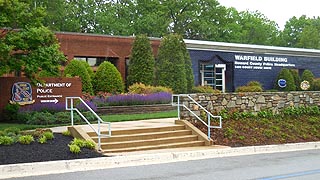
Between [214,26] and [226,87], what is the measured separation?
1091 inches

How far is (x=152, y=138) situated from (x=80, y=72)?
10.6 m

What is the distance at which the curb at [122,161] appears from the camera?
11.2 metres

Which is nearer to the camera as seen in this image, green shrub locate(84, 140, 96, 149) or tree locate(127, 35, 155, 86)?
green shrub locate(84, 140, 96, 149)

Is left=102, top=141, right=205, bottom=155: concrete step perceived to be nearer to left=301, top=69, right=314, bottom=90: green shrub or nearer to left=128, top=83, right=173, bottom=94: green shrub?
left=128, top=83, right=173, bottom=94: green shrub

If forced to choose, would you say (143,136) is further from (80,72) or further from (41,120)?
(80,72)

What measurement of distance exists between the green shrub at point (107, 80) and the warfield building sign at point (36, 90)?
223 inches

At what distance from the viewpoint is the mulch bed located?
1198 centimetres

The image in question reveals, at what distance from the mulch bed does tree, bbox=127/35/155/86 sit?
15.3 m

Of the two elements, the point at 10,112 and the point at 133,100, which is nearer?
the point at 10,112

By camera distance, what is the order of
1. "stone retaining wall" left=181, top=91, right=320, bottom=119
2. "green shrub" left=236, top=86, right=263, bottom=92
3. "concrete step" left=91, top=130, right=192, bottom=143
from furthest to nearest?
"green shrub" left=236, top=86, right=263, bottom=92
"stone retaining wall" left=181, top=91, right=320, bottom=119
"concrete step" left=91, top=130, right=192, bottom=143

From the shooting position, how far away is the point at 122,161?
12.7 m

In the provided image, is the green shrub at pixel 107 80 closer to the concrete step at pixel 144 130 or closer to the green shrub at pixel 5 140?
the concrete step at pixel 144 130

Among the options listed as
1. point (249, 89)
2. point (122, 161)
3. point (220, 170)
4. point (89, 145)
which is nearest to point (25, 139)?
point (89, 145)

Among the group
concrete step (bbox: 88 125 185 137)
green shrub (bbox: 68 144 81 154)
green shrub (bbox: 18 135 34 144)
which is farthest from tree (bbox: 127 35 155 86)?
green shrub (bbox: 68 144 81 154)
